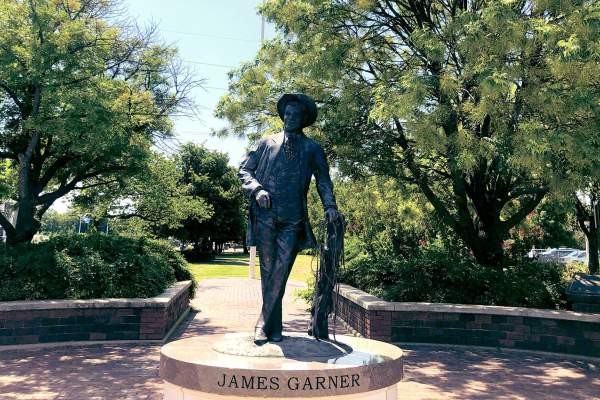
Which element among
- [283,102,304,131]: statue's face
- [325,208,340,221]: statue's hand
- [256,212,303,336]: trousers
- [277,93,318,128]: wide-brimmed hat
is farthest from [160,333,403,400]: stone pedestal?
[277,93,318,128]: wide-brimmed hat

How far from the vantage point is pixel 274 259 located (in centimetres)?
540

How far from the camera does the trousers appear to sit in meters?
5.29

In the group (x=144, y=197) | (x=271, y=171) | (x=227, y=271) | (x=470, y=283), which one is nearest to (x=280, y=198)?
(x=271, y=171)

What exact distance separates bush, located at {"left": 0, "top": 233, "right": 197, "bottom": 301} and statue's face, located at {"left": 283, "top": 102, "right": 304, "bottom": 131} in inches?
234

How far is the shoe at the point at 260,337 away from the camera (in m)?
Answer: 5.12

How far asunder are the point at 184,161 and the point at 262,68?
106 ft

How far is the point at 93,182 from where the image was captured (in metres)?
15.5

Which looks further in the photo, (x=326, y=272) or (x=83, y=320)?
(x=83, y=320)

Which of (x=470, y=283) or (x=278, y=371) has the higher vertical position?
(x=470, y=283)

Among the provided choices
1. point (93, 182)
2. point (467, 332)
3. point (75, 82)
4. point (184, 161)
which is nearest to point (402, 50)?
point (467, 332)

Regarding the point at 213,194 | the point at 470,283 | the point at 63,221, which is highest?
the point at 213,194

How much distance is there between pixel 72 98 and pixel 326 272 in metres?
7.43

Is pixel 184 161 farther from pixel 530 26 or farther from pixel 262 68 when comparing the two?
pixel 530 26

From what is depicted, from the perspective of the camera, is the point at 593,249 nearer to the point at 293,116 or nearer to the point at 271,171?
the point at 293,116
